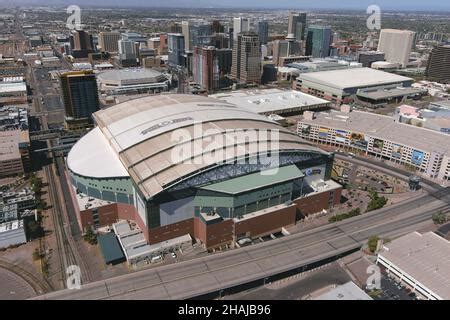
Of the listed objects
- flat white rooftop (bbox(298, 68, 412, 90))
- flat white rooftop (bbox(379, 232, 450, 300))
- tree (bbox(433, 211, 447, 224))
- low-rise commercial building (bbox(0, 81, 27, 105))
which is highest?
flat white rooftop (bbox(298, 68, 412, 90))

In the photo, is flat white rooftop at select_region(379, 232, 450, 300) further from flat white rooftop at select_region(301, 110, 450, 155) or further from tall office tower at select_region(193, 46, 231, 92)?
tall office tower at select_region(193, 46, 231, 92)

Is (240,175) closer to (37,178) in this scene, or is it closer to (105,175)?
(105,175)

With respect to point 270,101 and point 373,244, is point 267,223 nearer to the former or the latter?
point 373,244

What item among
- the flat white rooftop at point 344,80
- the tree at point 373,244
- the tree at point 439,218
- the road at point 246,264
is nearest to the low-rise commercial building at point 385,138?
the tree at point 439,218

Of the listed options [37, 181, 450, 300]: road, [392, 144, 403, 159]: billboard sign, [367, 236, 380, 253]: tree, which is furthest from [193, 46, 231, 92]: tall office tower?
[367, 236, 380, 253]: tree

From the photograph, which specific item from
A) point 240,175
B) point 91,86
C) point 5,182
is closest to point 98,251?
point 240,175

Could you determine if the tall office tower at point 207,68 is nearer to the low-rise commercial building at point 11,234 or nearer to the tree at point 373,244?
the low-rise commercial building at point 11,234

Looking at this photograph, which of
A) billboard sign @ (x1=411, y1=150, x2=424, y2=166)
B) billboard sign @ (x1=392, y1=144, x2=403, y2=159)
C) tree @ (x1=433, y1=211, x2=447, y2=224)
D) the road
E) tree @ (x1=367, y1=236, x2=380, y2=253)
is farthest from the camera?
billboard sign @ (x1=392, y1=144, x2=403, y2=159)
